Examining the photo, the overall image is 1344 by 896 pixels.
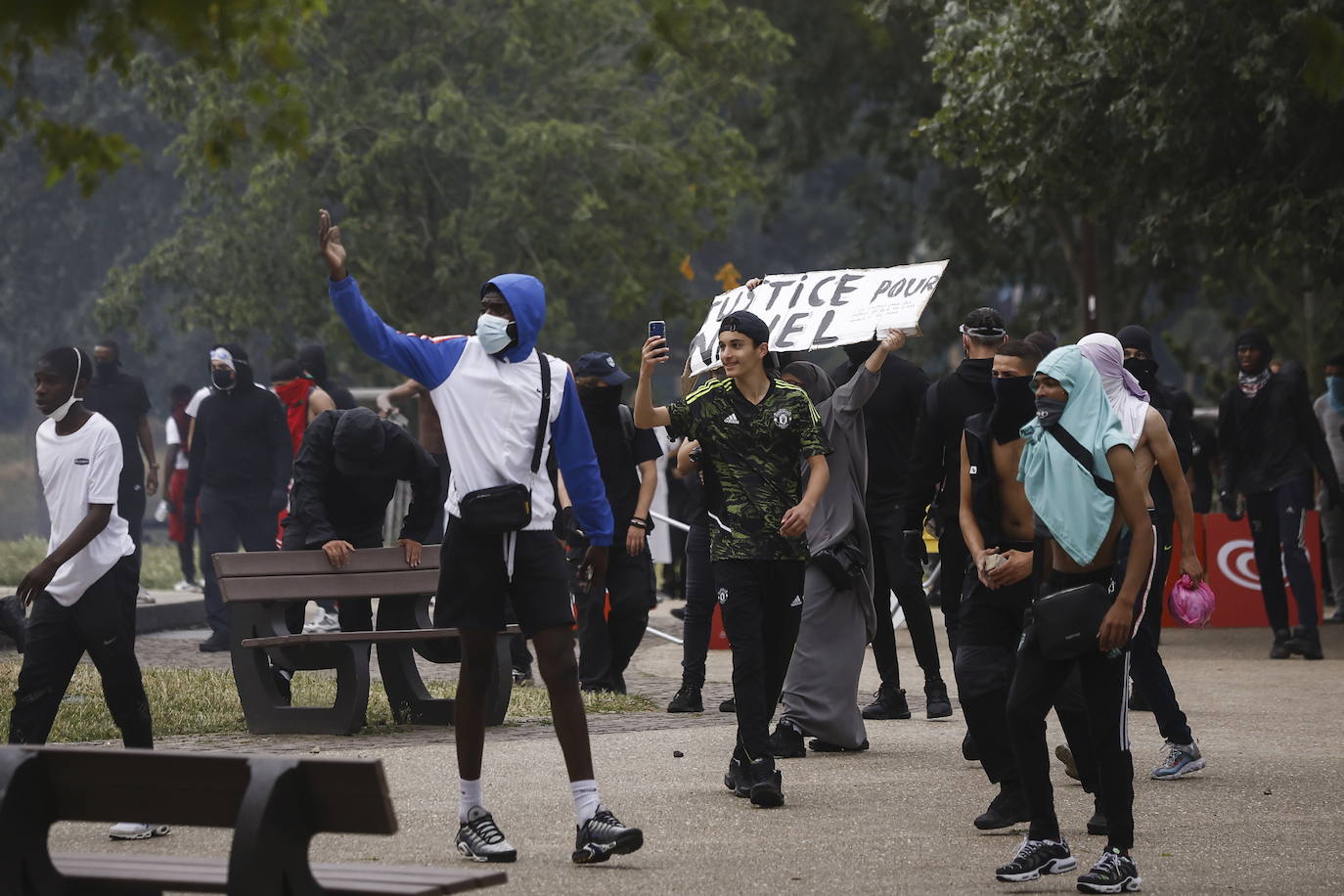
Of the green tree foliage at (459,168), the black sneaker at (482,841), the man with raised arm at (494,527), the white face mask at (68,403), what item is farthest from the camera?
the green tree foliage at (459,168)

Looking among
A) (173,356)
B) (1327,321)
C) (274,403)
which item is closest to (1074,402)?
(274,403)

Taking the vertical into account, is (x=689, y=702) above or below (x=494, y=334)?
below

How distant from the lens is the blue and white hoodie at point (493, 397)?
22.9 feet

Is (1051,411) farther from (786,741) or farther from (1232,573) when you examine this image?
(1232,573)

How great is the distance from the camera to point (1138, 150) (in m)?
17.3

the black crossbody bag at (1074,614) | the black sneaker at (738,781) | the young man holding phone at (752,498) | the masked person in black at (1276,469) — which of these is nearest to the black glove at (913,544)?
the young man holding phone at (752,498)

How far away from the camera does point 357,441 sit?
34.6 ft

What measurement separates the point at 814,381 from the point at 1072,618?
11.5ft

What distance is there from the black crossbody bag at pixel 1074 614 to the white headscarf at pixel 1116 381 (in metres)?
0.26

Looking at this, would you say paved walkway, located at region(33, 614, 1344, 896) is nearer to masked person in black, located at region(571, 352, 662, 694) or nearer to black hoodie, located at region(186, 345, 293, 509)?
masked person in black, located at region(571, 352, 662, 694)

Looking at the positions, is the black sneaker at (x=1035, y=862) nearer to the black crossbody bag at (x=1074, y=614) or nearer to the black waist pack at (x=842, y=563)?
the black crossbody bag at (x=1074, y=614)

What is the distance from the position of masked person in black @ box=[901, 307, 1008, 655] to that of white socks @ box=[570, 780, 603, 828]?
2394 millimetres

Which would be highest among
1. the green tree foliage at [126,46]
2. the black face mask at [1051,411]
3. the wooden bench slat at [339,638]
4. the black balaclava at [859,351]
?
the green tree foliage at [126,46]

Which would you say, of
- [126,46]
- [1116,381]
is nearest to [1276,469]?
[1116,381]
